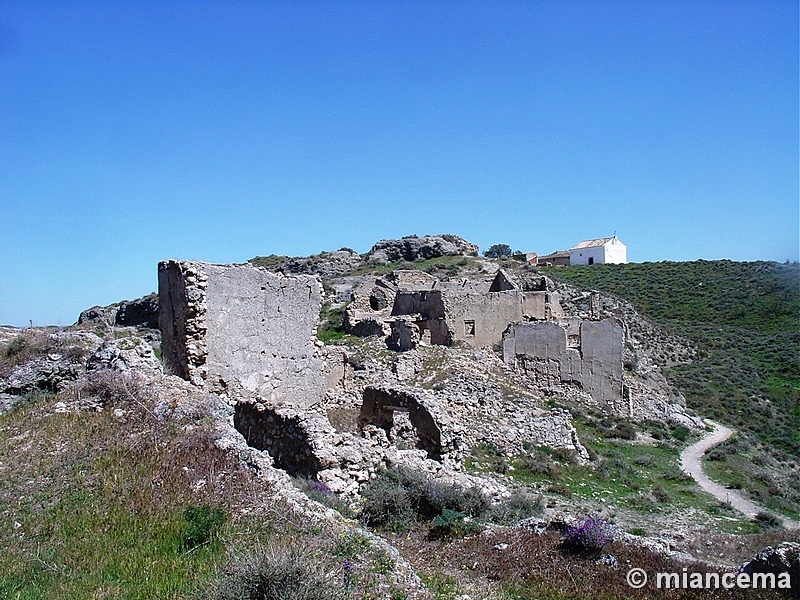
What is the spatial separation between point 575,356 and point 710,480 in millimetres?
6188

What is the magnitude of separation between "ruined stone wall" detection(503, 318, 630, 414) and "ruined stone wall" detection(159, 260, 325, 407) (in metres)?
9.17

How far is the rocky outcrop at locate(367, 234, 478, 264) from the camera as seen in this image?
197ft

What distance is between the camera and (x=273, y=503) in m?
5.96

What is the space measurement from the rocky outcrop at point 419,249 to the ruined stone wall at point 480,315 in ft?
120

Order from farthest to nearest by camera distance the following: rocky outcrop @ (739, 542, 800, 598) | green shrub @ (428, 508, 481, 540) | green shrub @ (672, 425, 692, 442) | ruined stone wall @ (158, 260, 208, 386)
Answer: green shrub @ (672, 425, 692, 442)
ruined stone wall @ (158, 260, 208, 386)
green shrub @ (428, 508, 481, 540)
rocky outcrop @ (739, 542, 800, 598)

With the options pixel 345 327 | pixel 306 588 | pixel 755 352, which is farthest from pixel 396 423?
pixel 755 352

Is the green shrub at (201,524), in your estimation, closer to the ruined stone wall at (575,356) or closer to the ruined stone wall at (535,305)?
the ruined stone wall at (575,356)

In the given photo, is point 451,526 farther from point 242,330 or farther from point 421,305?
point 421,305

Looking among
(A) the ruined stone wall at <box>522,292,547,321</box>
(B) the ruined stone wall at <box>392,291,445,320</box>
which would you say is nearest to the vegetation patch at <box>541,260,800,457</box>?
(A) the ruined stone wall at <box>522,292,547,321</box>

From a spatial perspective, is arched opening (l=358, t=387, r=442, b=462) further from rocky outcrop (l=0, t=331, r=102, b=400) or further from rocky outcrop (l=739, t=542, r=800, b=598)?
rocky outcrop (l=739, t=542, r=800, b=598)

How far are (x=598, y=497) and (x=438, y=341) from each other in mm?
11342

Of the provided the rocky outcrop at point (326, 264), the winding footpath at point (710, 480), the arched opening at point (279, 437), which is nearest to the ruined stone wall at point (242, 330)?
the arched opening at point (279, 437)

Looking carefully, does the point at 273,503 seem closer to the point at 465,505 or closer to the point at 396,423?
the point at 465,505

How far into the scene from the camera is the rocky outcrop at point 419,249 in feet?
197
